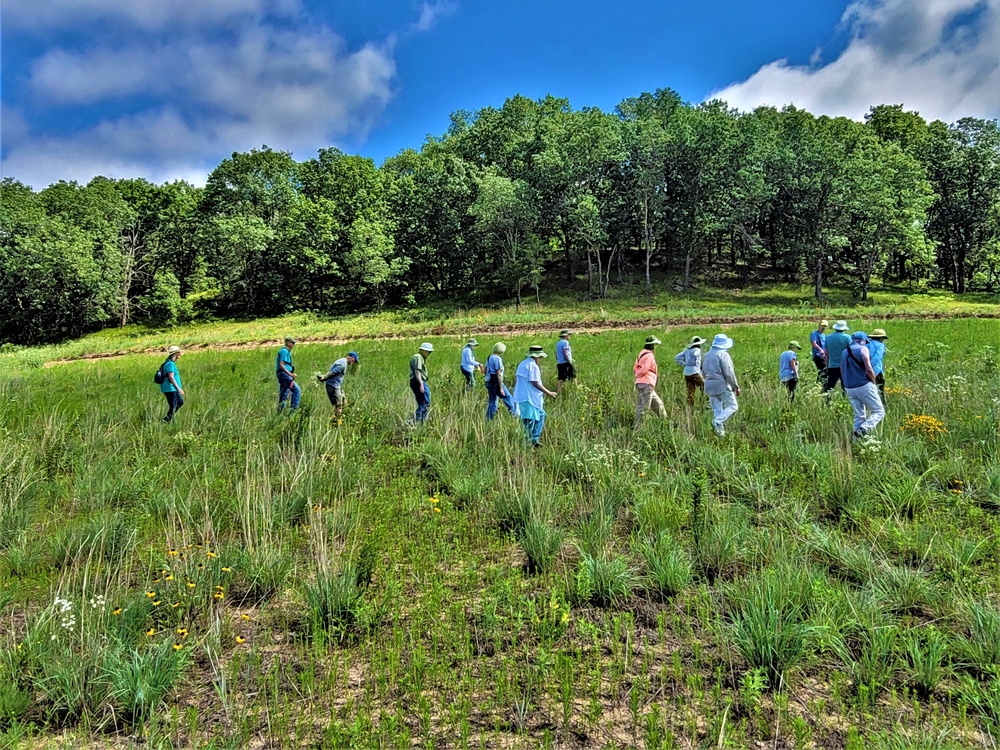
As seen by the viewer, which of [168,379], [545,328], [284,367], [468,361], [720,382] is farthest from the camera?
[545,328]

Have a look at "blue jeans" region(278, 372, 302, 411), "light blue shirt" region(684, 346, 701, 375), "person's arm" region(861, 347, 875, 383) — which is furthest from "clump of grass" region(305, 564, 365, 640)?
"light blue shirt" region(684, 346, 701, 375)

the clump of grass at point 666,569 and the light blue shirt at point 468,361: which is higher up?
the light blue shirt at point 468,361

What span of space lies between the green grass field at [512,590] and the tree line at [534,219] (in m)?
41.2

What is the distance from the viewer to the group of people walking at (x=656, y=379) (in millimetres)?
8055

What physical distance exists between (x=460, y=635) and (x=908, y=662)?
2963 mm

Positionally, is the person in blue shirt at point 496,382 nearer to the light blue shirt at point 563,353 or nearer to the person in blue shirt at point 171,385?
the light blue shirt at point 563,353

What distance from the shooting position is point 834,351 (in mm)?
9961

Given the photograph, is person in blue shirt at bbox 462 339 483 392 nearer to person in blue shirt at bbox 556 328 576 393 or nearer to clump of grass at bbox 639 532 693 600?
person in blue shirt at bbox 556 328 576 393

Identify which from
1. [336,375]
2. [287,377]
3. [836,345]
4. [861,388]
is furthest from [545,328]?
[861,388]

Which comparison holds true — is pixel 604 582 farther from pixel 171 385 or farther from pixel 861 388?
pixel 171 385

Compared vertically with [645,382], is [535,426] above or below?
below

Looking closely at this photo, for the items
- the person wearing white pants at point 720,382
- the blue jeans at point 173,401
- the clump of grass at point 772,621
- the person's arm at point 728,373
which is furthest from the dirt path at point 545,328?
the clump of grass at point 772,621

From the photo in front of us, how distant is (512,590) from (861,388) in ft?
22.1

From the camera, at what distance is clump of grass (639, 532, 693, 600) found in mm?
4270
